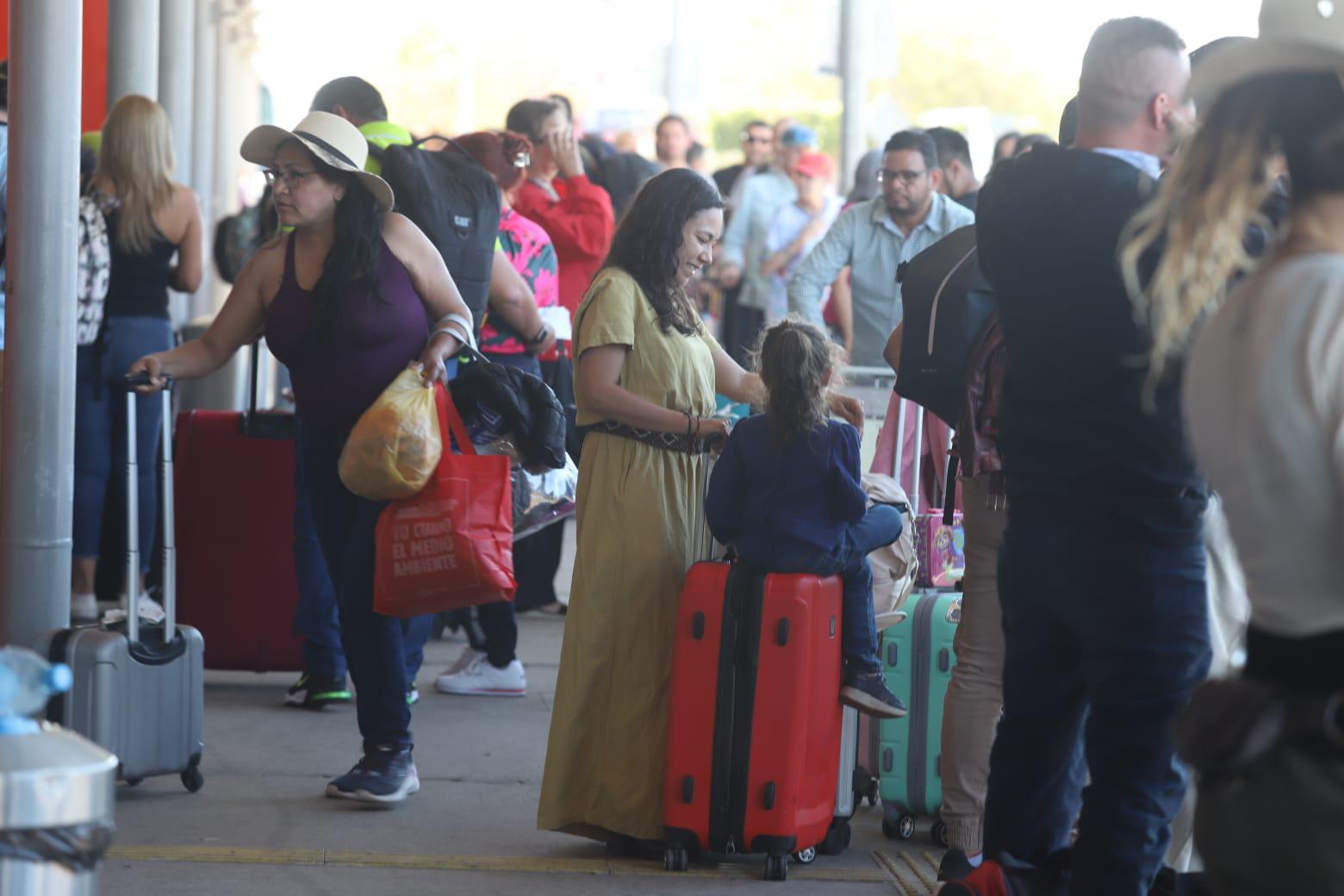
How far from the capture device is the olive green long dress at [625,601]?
4930 mm

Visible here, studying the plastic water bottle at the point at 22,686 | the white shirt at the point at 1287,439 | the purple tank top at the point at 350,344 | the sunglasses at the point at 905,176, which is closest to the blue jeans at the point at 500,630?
the sunglasses at the point at 905,176

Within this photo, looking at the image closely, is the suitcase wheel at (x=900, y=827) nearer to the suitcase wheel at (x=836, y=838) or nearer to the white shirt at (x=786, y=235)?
the suitcase wheel at (x=836, y=838)

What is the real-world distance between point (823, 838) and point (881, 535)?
837 millimetres

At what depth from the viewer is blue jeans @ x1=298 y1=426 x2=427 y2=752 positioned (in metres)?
5.29

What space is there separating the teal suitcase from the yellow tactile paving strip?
1.14 ft

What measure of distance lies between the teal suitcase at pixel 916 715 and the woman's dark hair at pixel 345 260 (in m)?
1.82

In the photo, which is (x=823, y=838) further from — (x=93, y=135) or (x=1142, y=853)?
(x=93, y=135)

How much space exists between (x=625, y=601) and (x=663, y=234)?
0.98 metres

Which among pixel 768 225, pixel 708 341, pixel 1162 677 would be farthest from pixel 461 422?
pixel 768 225

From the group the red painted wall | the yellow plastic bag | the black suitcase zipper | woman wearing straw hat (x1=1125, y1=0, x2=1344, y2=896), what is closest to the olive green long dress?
the black suitcase zipper

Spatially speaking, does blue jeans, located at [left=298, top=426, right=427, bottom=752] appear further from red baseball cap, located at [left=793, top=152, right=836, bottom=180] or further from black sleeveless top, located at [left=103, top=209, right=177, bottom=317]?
red baseball cap, located at [left=793, top=152, right=836, bottom=180]

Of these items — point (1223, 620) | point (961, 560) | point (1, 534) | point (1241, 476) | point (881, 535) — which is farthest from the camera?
point (961, 560)

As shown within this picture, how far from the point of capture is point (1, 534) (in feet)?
17.6

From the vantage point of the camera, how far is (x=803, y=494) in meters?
4.77
